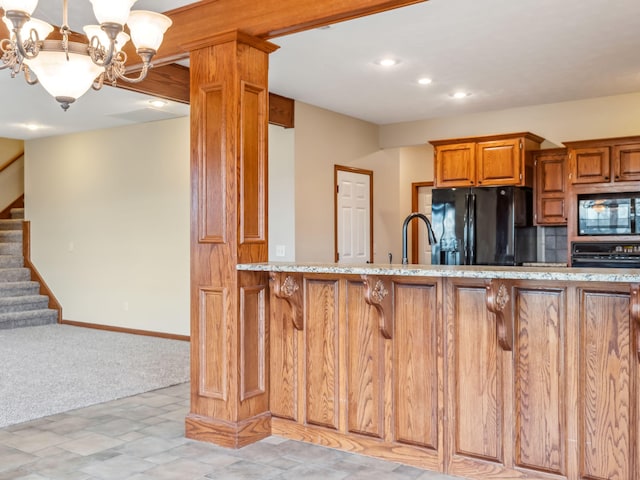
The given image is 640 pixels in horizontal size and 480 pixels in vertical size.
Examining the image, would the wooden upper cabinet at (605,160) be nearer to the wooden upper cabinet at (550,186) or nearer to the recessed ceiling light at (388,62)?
the wooden upper cabinet at (550,186)

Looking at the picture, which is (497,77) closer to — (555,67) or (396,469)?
(555,67)

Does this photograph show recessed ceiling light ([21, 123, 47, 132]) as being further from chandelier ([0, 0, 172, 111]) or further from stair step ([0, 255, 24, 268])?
chandelier ([0, 0, 172, 111])

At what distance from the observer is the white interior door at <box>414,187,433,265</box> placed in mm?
8234

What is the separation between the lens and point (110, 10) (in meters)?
2.55

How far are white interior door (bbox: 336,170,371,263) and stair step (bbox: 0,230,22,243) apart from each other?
5.13 metres

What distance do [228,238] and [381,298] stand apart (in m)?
0.97

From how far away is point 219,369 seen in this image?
3457mm

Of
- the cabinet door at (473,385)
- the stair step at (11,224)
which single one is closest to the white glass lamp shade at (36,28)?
the cabinet door at (473,385)

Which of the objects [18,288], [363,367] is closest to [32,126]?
[18,288]

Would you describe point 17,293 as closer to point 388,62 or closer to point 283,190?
point 283,190

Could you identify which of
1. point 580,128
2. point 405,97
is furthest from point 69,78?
point 580,128

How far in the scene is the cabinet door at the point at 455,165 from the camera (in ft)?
21.2

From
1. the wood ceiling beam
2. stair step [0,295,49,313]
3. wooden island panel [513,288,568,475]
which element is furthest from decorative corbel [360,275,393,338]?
stair step [0,295,49,313]

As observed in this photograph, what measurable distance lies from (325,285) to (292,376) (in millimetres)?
602
